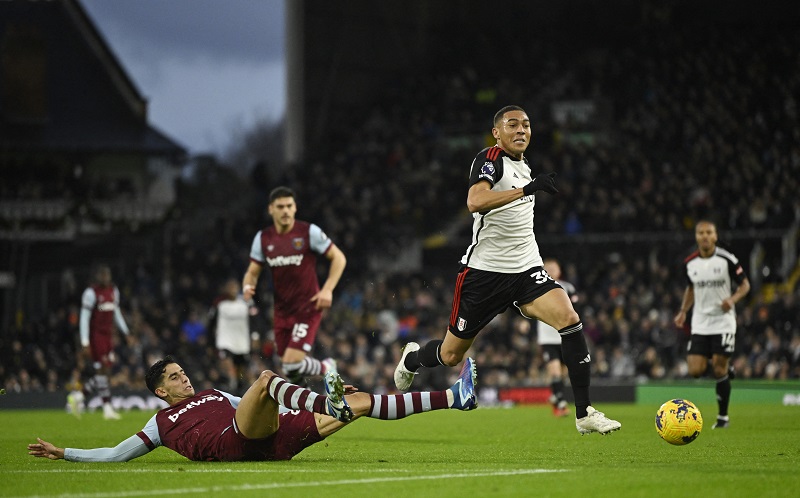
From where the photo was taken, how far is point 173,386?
9.14 metres

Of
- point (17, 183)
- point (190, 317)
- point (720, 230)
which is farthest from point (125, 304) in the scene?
point (720, 230)

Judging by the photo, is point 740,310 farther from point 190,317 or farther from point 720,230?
point 190,317

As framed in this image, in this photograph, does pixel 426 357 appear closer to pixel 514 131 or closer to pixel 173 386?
pixel 514 131

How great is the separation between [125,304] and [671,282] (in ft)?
45.4

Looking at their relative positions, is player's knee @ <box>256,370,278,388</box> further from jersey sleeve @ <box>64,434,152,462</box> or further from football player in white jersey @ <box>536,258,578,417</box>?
football player in white jersey @ <box>536,258,578,417</box>

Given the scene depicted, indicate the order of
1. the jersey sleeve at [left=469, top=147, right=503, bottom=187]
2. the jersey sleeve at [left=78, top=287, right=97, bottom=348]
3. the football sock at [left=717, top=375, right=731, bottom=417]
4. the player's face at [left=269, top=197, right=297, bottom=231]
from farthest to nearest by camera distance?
the jersey sleeve at [left=78, top=287, right=97, bottom=348] → the football sock at [left=717, top=375, right=731, bottom=417] → the player's face at [left=269, top=197, right=297, bottom=231] → the jersey sleeve at [left=469, top=147, right=503, bottom=187]

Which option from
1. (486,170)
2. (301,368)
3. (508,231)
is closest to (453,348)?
(508,231)

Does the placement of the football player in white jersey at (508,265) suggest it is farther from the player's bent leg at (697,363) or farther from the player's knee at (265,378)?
the player's bent leg at (697,363)

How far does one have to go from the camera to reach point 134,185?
142 ft

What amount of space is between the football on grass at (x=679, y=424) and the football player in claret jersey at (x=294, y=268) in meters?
4.67

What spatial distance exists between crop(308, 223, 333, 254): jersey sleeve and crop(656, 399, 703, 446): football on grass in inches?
195

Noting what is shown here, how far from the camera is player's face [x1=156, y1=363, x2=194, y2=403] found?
9.14 meters

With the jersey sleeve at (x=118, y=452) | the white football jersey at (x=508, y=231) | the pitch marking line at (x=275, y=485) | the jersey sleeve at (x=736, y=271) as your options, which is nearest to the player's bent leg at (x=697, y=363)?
the jersey sleeve at (x=736, y=271)

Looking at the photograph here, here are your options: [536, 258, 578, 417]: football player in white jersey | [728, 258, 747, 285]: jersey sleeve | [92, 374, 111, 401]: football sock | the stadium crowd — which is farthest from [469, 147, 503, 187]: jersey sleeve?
the stadium crowd
